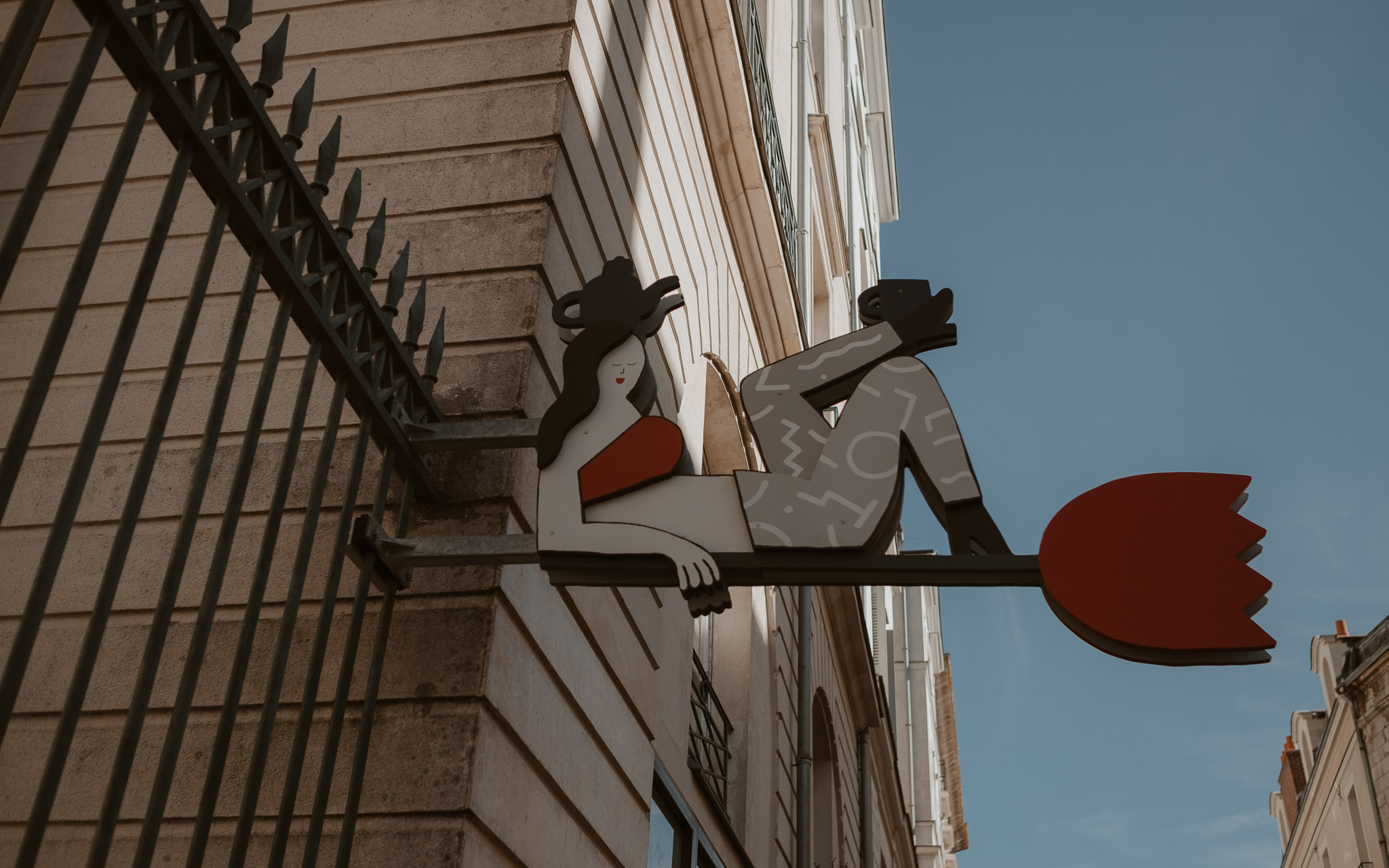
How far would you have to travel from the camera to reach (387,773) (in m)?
3.77

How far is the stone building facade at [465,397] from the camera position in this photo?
3.90m

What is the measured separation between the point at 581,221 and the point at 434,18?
1207mm

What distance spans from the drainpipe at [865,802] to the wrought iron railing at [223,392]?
12.5 metres

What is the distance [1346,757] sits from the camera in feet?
98.5

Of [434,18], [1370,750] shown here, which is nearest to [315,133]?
[434,18]

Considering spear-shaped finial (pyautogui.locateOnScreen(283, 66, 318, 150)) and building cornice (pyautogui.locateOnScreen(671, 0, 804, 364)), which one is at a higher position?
building cornice (pyautogui.locateOnScreen(671, 0, 804, 364))

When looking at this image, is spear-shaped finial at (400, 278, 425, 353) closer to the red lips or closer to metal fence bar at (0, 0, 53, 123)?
metal fence bar at (0, 0, 53, 123)

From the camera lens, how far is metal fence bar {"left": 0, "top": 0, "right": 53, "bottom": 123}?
2.25m

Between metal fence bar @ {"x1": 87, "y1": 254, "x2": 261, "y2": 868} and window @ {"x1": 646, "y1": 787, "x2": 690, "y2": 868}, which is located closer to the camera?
metal fence bar @ {"x1": 87, "y1": 254, "x2": 261, "y2": 868}

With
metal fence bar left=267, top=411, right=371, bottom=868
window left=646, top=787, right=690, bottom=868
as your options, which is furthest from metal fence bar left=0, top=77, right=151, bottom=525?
window left=646, top=787, right=690, bottom=868

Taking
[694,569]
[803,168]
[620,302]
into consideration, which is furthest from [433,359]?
[803,168]

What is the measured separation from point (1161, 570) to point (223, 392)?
2444mm

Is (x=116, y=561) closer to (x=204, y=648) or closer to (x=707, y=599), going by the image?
(x=204, y=648)

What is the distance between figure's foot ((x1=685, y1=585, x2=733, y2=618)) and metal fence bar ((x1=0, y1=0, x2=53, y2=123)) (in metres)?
1.88
